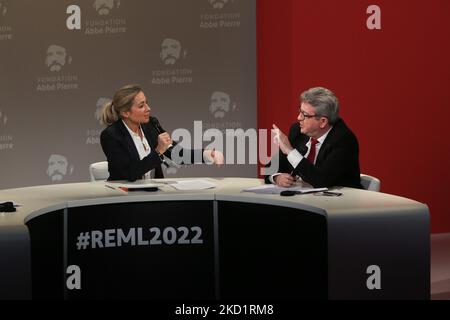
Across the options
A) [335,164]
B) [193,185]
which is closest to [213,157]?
[193,185]

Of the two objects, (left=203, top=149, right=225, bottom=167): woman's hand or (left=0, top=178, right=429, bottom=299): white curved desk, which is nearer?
(left=0, top=178, right=429, bottom=299): white curved desk

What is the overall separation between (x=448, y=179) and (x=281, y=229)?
9.99ft

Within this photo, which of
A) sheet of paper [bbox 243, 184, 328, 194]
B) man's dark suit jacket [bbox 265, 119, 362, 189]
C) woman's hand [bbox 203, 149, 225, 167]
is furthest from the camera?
woman's hand [bbox 203, 149, 225, 167]

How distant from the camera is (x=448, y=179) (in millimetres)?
6254

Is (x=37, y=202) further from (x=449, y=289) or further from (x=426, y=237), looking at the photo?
(x=449, y=289)

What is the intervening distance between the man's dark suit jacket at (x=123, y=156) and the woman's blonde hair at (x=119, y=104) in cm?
5

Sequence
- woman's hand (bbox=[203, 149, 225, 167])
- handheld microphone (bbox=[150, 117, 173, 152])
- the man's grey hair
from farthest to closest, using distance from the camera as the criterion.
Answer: handheld microphone (bbox=[150, 117, 173, 152])
woman's hand (bbox=[203, 149, 225, 167])
the man's grey hair

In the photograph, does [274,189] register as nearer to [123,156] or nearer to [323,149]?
[323,149]

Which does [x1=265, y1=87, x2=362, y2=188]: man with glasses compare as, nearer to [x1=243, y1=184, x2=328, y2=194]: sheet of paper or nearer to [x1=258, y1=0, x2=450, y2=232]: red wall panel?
[x1=243, y1=184, x2=328, y2=194]: sheet of paper

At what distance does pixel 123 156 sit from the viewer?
4398 mm

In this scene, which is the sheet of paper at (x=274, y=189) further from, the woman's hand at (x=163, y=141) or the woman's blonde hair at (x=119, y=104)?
the woman's blonde hair at (x=119, y=104)

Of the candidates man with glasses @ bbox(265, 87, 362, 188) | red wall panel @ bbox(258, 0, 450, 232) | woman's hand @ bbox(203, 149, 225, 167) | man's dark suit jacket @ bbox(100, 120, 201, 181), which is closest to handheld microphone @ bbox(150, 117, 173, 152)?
man's dark suit jacket @ bbox(100, 120, 201, 181)

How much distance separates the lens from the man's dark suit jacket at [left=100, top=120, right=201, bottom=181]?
4270 mm

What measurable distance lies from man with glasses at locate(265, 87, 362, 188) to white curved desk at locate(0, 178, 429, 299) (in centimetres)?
19
